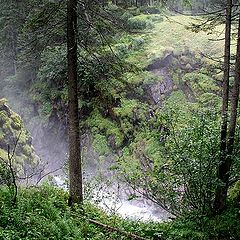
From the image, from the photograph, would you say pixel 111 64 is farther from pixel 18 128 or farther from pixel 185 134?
pixel 18 128

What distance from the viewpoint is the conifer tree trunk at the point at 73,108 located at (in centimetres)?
902

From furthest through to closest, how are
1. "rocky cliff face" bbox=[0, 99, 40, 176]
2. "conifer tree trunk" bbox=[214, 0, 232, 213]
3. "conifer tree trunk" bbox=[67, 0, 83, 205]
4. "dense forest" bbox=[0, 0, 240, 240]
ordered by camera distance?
"rocky cliff face" bbox=[0, 99, 40, 176], "conifer tree trunk" bbox=[67, 0, 83, 205], "conifer tree trunk" bbox=[214, 0, 232, 213], "dense forest" bbox=[0, 0, 240, 240]

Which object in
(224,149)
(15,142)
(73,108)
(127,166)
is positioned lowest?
(224,149)

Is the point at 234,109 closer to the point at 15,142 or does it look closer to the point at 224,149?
the point at 224,149

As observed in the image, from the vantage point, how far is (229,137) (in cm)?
893

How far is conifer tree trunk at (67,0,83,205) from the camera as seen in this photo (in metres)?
9.02

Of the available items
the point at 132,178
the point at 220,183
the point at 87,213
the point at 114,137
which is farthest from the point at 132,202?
the point at 220,183

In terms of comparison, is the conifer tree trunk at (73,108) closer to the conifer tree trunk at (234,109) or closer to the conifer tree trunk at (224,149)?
the conifer tree trunk at (224,149)

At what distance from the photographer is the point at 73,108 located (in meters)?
9.38

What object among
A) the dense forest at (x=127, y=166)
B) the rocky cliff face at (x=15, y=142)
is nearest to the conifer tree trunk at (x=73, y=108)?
the dense forest at (x=127, y=166)

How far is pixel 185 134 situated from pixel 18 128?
14428 millimetres

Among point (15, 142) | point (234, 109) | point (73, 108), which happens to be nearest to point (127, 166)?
point (15, 142)

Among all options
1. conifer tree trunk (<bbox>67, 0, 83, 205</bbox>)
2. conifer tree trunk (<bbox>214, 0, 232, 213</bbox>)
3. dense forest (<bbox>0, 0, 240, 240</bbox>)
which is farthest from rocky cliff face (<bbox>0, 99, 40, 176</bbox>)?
conifer tree trunk (<bbox>214, 0, 232, 213</bbox>)

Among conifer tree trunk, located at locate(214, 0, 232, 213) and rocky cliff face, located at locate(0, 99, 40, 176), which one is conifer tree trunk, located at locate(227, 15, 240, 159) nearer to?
conifer tree trunk, located at locate(214, 0, 232, 213)
